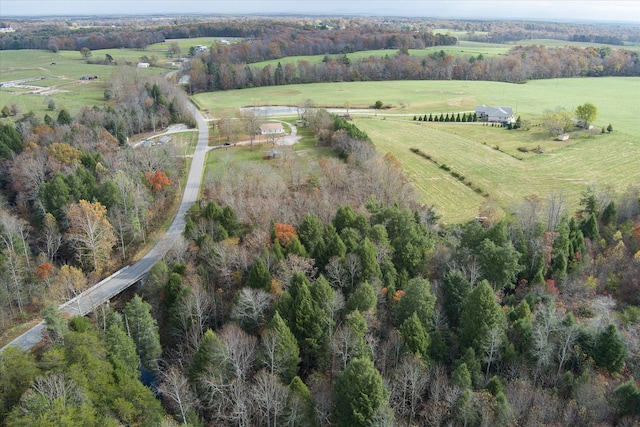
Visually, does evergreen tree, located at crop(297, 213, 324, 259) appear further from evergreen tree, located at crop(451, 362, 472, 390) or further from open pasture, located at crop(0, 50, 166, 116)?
open pasture, located at crop(0, 50, 166, 116)

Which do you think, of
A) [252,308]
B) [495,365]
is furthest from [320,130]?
[495,365]

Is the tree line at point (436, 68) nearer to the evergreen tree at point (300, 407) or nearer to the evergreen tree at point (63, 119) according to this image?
the evergreen tree at point (63, 119)

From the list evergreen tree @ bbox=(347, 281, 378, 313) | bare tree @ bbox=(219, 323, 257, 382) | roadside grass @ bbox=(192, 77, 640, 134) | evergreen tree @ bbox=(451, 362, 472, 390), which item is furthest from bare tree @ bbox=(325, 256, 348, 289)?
roadside grass @ bbox=(192, 77, 640, 134)

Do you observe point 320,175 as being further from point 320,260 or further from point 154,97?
point 154,97

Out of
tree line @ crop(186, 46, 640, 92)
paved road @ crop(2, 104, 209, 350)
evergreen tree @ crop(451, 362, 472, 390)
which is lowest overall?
paved road @ crop(2, 104, 209, 350)

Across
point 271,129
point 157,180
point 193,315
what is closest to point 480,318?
point 193,315

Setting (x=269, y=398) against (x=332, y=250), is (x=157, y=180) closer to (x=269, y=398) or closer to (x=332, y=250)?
(x=332, y=250)
